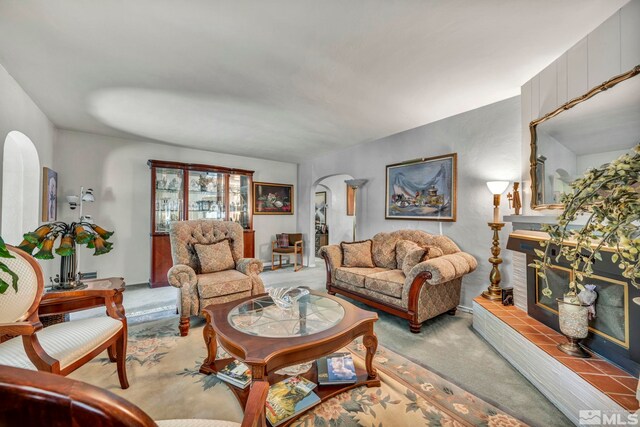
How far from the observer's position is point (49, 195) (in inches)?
134

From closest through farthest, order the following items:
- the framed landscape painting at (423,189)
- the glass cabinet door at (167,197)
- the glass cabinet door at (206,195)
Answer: the framed landscape painting at (423,189), the glass cabinet door at (167,197), the glass cabinet door at (206,195)

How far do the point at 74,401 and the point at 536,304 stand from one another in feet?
9.47

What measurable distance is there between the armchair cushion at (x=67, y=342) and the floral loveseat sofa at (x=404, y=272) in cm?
232

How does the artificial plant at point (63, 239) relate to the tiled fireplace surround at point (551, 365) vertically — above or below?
above

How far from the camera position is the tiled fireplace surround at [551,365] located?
4.59 ft

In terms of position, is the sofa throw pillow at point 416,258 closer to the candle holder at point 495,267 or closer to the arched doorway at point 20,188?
the candle holder at point 495,267

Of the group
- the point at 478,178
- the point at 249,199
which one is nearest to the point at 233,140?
the point at 249,199

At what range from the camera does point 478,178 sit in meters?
3.16

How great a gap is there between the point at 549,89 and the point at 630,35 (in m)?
0.65

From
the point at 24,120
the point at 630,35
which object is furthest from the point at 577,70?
the point at 24,120

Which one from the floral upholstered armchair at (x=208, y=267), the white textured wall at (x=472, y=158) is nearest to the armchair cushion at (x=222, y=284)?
the floral upholstered armchair at (x=208, y=267)

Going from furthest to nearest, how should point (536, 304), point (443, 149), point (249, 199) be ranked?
1. point (249, 199)
2. point (443, 149)
3. point (536, 304)

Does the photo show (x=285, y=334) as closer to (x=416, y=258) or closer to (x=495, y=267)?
(x=416, y=258)

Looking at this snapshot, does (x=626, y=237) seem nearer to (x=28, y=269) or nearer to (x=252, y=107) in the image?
(x=28, y=269)
